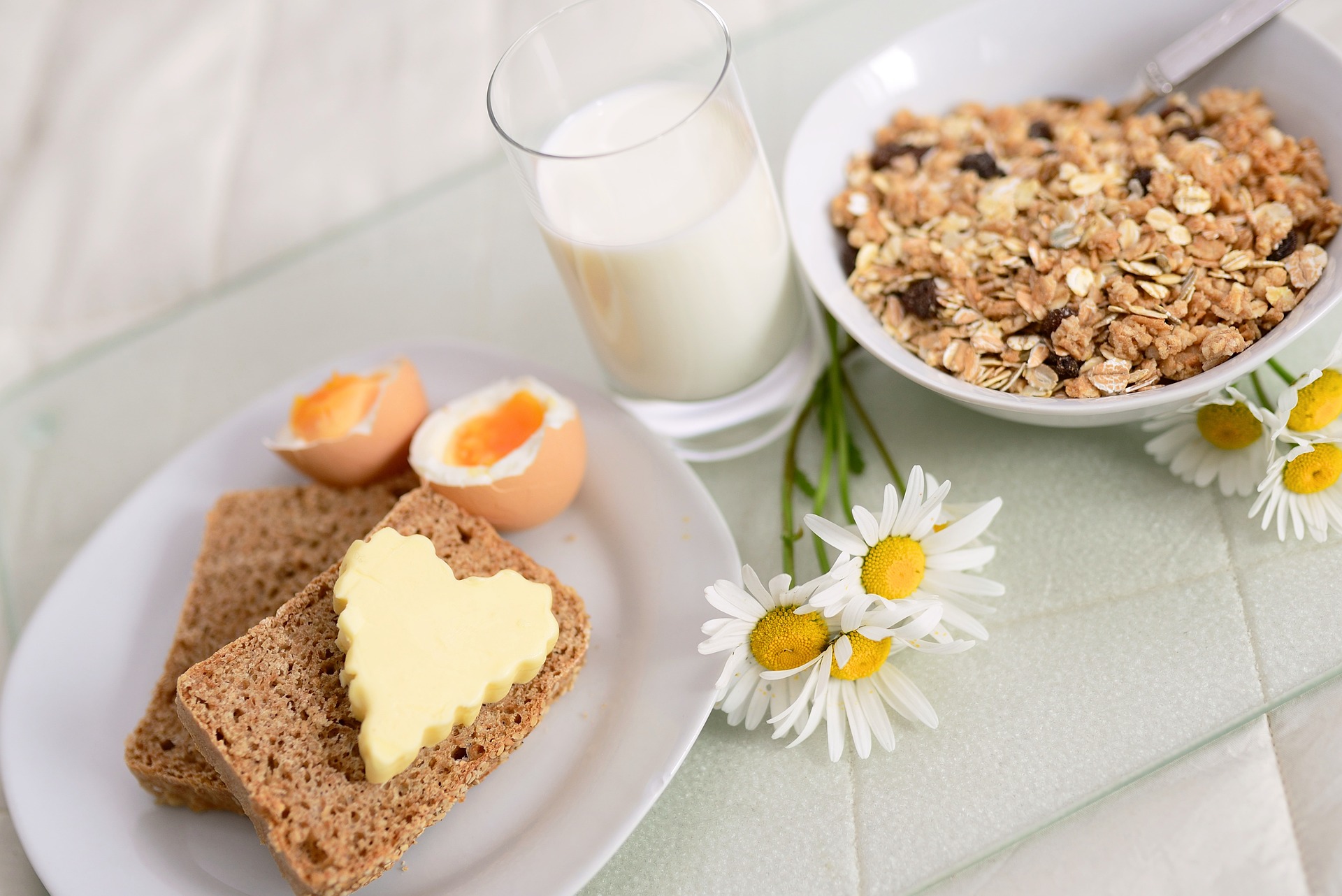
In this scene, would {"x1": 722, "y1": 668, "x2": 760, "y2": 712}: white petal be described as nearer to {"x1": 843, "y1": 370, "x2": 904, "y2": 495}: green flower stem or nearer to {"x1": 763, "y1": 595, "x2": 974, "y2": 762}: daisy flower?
{"x1": 763, "y1": 595, "x2": 974, "y2": 762}: daisy flower

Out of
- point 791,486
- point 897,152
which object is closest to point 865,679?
point 791,486

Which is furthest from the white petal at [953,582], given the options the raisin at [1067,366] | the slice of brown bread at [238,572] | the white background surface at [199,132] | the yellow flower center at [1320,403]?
the white background surface at [199,132]

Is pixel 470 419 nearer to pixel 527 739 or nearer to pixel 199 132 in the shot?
pixel 527 739

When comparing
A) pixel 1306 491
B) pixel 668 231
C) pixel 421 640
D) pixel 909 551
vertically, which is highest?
pixel 668 231

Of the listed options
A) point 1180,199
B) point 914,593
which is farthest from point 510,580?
point 1180,199

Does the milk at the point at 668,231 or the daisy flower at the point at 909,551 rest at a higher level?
the milk at the point at 668,231

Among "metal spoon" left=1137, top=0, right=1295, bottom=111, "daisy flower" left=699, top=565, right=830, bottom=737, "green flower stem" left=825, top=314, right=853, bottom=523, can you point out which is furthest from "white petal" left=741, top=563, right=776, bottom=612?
"metal spoon" left=1137, top=0, right=1295, bottom=111

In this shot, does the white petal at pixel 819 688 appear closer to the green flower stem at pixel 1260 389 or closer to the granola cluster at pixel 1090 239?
the granola cluster at pixel 1090 239
